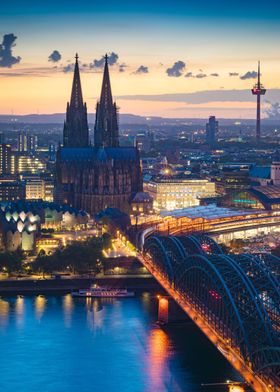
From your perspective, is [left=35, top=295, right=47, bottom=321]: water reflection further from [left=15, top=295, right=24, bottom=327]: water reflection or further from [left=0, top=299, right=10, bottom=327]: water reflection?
[left=0, top=299, right=10, bottom=327]: water reflection

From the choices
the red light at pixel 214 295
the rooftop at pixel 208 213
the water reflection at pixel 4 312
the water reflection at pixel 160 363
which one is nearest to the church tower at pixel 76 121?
the rooftop at pixel 208 213

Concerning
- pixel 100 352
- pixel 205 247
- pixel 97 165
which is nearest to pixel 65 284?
pixel 205 247

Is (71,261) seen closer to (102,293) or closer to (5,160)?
(102,293)

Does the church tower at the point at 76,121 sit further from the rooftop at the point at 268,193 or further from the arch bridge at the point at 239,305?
the arch bridge at the point at 239,305

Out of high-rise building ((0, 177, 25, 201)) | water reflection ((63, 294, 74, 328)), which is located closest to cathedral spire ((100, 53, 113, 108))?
high-rise building ((0, 177, 25, 201))

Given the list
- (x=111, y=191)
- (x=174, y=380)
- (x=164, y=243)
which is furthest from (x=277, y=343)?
(x=111, y=191)
